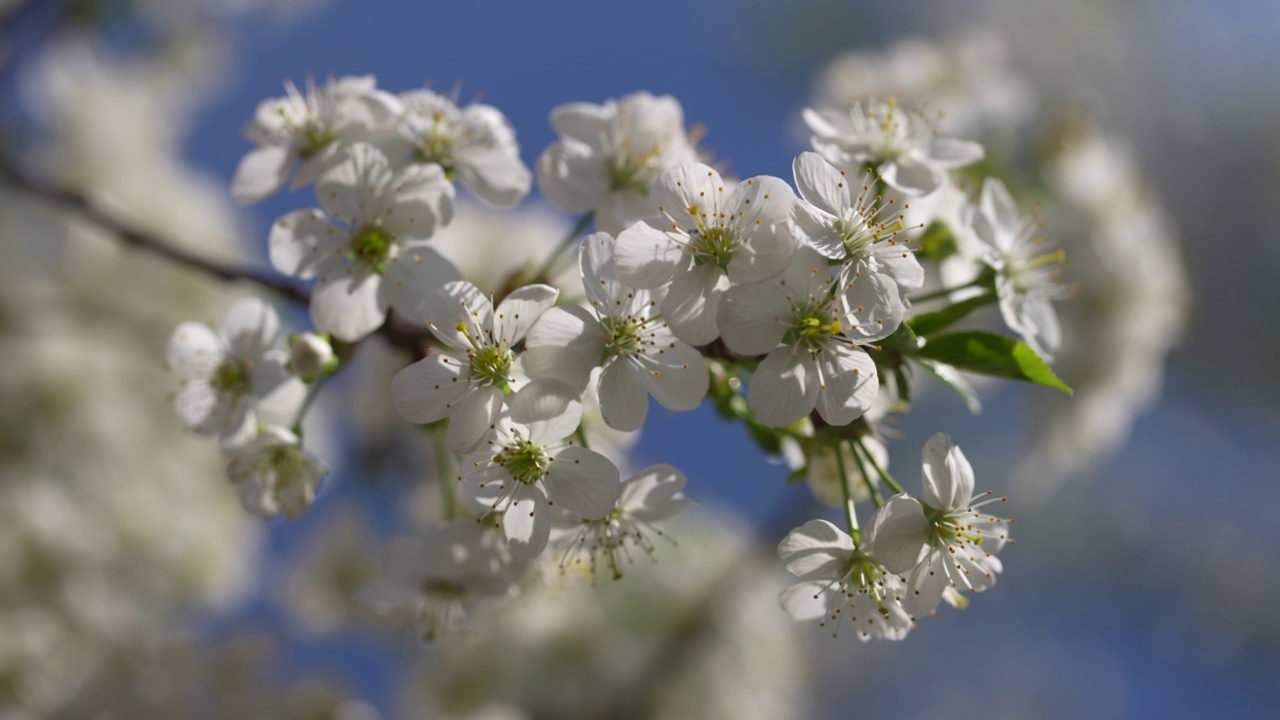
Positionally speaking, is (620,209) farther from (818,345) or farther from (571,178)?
(818,345)

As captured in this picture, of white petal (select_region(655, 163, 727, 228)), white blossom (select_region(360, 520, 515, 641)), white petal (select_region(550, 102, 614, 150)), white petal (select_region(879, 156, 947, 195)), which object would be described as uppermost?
white petal (select_region(879, 156, 947, 195))

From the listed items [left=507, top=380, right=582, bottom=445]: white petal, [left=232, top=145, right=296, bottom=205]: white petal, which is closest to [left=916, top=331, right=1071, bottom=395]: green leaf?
[left=507, top=380, right=582, bottom=445]: white petal

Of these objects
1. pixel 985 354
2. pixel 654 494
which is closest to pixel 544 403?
A: pixel 654 494

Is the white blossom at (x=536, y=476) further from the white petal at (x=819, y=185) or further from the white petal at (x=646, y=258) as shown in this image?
the white petal at (x=819, y=185)

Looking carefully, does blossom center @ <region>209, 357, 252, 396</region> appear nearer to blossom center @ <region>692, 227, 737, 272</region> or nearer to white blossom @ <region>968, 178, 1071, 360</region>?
blossom center @ <region>692, 227, 737, 272</region>

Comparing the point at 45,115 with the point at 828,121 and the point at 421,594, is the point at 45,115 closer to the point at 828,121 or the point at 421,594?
the point at 421,594

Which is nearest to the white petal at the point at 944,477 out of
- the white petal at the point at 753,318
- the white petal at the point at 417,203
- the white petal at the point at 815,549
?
the white petal at the point at 815,549
